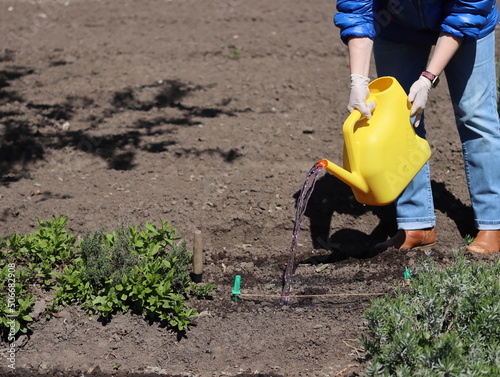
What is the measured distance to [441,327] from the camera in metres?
2.92

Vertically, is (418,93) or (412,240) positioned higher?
Answer: (418,93)

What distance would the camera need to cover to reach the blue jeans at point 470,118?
3.70 m

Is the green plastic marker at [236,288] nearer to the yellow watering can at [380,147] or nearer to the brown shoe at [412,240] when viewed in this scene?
the yellow watering can at [380,147]

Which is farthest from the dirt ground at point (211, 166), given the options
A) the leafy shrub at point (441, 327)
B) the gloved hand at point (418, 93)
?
the gloved hand at point (418, 93)

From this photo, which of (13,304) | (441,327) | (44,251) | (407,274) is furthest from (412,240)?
(13,304)

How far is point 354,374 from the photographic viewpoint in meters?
3.07

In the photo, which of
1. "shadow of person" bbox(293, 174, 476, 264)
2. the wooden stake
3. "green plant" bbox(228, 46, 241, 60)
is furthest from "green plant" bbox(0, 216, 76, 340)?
"green plant" bbox(228, 46, 241, 60)

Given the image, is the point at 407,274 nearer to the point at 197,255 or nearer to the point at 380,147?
the point at 380,147

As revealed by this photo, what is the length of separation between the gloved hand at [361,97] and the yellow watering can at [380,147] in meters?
0.03

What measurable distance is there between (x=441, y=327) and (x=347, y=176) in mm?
831

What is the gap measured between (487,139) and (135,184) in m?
2.08

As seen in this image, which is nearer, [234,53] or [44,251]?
[44,251]

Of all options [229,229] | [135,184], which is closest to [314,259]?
[229,229]

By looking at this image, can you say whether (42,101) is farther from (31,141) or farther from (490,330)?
(490,330)
